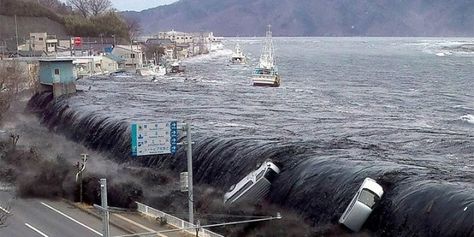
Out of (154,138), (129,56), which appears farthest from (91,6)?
(154,138)

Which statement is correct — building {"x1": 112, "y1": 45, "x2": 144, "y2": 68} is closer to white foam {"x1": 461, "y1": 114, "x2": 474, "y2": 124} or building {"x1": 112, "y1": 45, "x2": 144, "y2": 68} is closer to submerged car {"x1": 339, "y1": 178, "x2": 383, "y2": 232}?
white foam {"x1": 461, "y1": 114, "x2": 474, "y2": 124}

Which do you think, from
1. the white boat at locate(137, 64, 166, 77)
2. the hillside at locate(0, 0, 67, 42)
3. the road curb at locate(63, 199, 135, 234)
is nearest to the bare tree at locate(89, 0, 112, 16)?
the hillside at locate(0, 0, 67, 42)

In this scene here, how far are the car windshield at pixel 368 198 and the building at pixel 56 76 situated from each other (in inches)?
1312

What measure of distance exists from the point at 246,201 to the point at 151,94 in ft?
113

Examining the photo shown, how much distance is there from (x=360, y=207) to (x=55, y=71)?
35.0m

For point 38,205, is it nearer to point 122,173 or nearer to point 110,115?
point 122,173

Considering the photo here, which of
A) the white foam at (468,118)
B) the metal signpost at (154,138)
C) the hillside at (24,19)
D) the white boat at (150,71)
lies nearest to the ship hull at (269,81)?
the white boat at (150,71)

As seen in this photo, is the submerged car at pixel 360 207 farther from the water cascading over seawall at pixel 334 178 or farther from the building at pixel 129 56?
the building at pixel 129 56

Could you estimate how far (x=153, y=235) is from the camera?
19.5 metres

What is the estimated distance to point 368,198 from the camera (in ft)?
66.2

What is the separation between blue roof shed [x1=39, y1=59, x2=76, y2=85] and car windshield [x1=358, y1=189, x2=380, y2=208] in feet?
110

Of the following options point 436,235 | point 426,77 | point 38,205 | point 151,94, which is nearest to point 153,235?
point 38,205

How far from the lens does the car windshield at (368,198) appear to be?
65.6ft

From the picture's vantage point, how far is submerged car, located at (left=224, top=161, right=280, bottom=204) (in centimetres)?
2314
